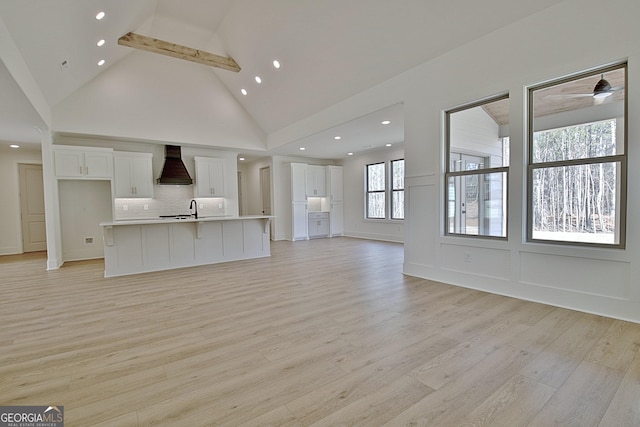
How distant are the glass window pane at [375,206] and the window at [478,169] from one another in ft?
16.3

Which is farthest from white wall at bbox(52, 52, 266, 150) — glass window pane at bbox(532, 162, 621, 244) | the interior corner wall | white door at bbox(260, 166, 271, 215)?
glass window pane at bbox(532, 162, 621, 244)

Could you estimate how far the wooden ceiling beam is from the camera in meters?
5.40

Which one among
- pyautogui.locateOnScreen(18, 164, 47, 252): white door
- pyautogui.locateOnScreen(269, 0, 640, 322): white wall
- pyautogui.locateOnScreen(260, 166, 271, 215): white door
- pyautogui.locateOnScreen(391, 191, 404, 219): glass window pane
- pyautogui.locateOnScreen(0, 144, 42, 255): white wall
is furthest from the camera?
pyautogui.locateOnScreen(260, 166, 271, 215): white door

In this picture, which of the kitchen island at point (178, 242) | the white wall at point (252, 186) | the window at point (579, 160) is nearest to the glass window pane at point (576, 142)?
A: the window at point (579, 160)

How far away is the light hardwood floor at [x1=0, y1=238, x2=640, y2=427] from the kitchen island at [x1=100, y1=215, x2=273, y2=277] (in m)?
1.15

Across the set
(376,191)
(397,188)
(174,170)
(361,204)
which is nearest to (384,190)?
(376,191)

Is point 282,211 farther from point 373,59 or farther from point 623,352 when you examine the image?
point 623,352

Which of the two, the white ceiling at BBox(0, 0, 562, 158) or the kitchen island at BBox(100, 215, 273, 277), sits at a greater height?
the white ceiling at BBox(0, 0, 562, 158)

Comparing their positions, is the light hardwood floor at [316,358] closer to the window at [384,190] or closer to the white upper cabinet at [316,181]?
the window at [384,190]

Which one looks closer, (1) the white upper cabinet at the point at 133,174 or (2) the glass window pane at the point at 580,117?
(2) the glass window pane at the point at 580,117

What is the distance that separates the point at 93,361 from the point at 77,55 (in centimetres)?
482

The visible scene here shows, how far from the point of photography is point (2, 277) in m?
4.89

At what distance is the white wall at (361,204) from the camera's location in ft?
28.5

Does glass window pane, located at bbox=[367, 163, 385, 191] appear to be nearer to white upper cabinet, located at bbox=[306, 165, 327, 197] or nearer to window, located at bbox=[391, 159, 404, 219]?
window, located at bbox=[391, 159, 404, 219]
